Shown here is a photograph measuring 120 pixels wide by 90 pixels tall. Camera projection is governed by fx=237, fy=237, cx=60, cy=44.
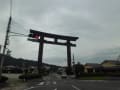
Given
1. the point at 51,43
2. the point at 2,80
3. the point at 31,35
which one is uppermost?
the point at 51,43

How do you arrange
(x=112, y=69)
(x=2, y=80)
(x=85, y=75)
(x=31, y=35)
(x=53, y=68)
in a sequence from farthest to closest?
1. (x=53, y=68)
2. (x=112, y=69)
3. (x=85, y=75)
4. (x=2, y=80)
5. (x=31, y=35)

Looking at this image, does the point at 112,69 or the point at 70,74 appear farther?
the point at 112,69

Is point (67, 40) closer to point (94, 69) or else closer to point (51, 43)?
point (51, 43)

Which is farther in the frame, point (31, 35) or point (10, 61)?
point (10, 61)

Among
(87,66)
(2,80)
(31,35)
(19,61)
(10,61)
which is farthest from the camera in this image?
(19,61)

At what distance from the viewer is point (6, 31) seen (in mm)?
30953

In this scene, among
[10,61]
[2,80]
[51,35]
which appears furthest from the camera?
[10,61]

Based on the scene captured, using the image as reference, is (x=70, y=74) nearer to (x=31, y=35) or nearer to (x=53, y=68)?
(x=31, y=35)

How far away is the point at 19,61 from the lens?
124m

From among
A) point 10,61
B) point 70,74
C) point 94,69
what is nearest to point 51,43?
point 70,74

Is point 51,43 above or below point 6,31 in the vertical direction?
above

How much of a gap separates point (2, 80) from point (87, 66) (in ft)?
216

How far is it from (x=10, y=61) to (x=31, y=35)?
88.4 m

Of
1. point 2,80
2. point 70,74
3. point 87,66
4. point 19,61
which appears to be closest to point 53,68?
point 19,61
